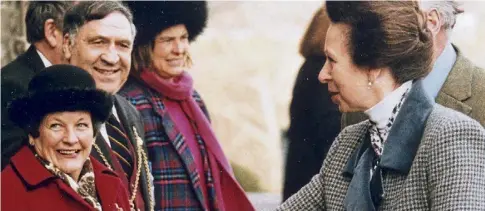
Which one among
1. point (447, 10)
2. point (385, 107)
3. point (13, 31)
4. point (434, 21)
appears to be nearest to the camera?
point (385, 107)

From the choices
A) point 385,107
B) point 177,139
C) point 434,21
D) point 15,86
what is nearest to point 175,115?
point 177,139

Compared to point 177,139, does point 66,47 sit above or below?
above

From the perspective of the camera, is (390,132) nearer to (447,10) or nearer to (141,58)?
(447,10)

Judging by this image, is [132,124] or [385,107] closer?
[385,107]

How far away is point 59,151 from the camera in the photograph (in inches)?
101

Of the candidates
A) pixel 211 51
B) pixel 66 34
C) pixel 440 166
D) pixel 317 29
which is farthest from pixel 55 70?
pixel 440 166

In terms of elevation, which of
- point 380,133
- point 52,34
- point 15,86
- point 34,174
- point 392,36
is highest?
point 52,34

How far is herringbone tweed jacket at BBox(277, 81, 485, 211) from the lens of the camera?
1.99 meters

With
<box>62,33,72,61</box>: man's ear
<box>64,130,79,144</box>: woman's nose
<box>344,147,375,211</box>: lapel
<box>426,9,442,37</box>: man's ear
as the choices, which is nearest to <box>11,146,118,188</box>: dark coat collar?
<box>64,130,79,144</box>: woman's nose

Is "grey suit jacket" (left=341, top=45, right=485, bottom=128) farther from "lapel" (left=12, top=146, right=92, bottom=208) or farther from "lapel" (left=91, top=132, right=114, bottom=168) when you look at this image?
"lapel" (left=12, top=146, right=92, bottom=208)

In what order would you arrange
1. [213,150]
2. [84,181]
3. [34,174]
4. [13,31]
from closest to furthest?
[34,174] < [84,181] < [13,31] < [213,150]

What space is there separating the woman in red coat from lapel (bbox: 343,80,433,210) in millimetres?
776

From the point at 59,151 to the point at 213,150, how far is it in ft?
2.24

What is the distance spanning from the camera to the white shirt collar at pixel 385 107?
2236mm
